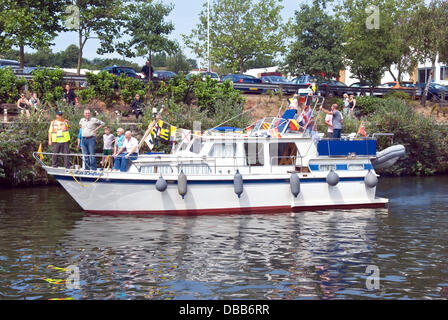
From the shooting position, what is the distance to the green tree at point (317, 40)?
4325cm

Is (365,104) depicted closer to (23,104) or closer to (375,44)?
(375,44)

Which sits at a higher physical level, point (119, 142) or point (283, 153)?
point (119, 142)

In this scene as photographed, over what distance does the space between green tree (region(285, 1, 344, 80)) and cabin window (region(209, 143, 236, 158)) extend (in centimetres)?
2353

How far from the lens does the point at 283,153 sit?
21.6 meters

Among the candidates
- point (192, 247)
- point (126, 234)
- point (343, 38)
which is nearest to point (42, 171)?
point (126, 234)

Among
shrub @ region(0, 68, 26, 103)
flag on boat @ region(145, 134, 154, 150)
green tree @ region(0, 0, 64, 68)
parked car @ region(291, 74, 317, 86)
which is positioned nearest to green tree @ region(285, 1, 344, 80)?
parked car @ region(291, 74, 317, 86)

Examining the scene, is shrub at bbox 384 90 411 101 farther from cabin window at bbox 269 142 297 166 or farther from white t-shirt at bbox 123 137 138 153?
white t-shirt at bbox 123 137 138 153

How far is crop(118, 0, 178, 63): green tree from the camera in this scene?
141 feet

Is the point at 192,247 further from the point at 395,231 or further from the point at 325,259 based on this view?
the point at 395,231

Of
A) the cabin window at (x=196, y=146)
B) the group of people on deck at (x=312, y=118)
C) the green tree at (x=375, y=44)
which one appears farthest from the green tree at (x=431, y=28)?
the cabin window at (x=196, y=146)

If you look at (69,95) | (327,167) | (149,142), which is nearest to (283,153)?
(327,167)

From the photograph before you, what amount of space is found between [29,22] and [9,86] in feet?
23.0

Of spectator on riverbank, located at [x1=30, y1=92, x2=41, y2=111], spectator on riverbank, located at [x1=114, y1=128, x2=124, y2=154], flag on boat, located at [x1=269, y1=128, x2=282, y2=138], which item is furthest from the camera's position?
spectator on riverbank, located at [x1=30, y1=92, x2=41, y2=111]

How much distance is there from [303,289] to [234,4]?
46.6 meters
